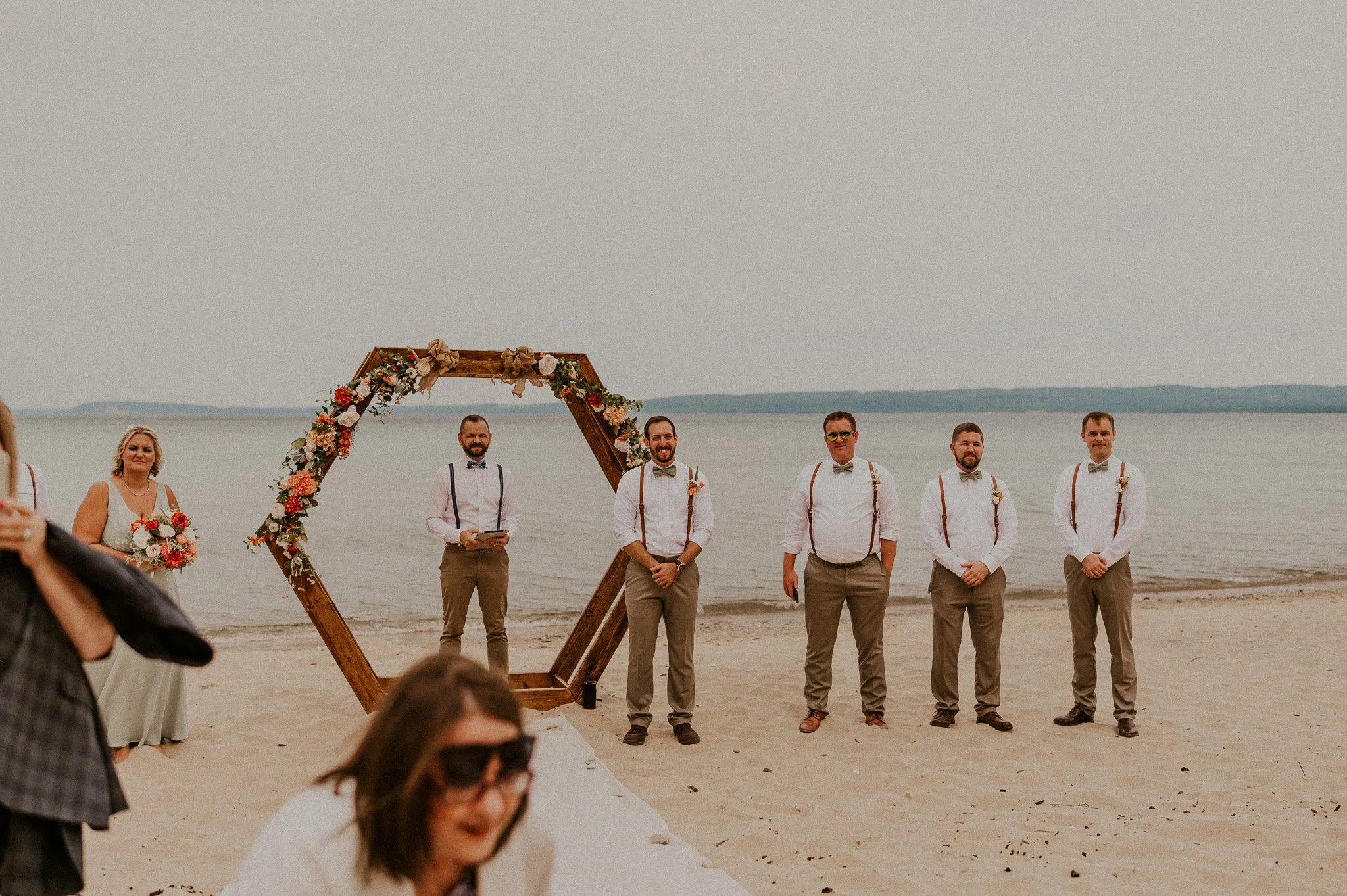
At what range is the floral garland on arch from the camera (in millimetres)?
7137

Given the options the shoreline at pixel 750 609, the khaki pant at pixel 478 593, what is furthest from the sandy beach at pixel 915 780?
the shoreline at pixel 750 609

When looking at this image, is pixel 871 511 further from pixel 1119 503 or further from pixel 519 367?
pixel 519 367

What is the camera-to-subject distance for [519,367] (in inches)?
304

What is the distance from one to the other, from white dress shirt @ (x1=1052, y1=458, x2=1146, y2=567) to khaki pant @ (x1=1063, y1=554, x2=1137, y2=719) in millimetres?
141

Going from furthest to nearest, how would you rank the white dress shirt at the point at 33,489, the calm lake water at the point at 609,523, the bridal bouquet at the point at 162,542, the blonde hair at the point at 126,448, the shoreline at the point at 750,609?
the calm lake water at the point at 609,523
the shoreline at the point at 750,609
the blonde hair at the point at 126,448
the bridal bouquet at the point at 162,542
the white dress shirt at the point at 33,489

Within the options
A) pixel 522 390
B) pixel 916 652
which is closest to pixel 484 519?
pixel 522 390

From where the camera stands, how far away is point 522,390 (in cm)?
→ 773

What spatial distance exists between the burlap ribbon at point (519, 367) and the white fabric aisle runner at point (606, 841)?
→ 273cm

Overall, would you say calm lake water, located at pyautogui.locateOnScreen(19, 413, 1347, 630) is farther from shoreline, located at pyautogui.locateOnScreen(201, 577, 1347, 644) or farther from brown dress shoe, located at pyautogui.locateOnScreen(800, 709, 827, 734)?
brown dress shoe, located at pyautogui.locateOnScreen(800, 709, 827, 734)

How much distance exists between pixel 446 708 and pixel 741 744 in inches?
234

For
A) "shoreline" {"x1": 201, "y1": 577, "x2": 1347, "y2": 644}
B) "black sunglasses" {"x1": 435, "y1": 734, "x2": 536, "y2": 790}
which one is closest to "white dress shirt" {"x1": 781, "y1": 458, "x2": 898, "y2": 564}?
"black sunglasses" {"x1": 435, "y1": 734, "x2": 536, "y2": 790}

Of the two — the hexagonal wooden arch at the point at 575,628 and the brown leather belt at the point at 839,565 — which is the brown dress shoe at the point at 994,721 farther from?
the hexagonal wooden arch at the point at 575,628

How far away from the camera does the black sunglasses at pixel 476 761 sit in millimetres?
1478

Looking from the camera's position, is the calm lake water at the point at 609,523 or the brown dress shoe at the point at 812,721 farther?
the calm lake water at the point at 609,523
